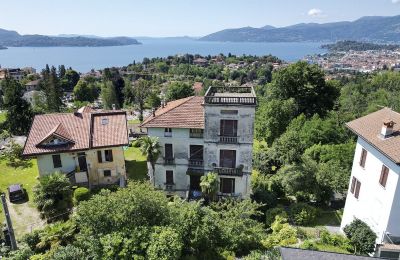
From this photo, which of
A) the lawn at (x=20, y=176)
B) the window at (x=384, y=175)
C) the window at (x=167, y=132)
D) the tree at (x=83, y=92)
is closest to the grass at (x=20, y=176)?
the lawn at (x=20, y=176)

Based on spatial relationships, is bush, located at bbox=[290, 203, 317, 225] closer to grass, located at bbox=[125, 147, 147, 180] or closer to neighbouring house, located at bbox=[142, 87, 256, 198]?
neighbouring house, located at bbox=[142, 87, 256, 198]

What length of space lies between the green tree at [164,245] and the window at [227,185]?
16223mm

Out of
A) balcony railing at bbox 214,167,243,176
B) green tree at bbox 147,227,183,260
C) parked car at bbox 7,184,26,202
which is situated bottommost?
parked car at bbox 7,184,26,202

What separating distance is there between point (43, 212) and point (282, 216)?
23.5 m

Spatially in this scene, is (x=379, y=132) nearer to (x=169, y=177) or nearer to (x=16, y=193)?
(x=169, y=177)

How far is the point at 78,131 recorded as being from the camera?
3656 centimetres

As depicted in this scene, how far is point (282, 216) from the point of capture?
31828mm

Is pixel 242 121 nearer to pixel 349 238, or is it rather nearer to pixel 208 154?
pixel 208 154

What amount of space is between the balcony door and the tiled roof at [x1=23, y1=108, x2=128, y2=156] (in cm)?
1103

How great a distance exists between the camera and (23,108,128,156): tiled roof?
34.7 meters

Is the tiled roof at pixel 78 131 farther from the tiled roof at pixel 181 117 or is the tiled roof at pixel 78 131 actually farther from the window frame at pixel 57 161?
the tiled roof at pixel 181 117

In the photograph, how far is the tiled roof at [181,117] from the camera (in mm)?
34969

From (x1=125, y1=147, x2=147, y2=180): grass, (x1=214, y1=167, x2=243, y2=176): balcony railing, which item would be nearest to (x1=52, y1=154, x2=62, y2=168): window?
(x1=125, y1=147, x2=147, y2=180): grass

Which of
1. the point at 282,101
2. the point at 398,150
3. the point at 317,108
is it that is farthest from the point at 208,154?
the point at 317,108
